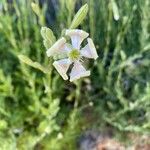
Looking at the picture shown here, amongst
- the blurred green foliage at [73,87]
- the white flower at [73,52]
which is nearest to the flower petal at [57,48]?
the white flower at [73,52]

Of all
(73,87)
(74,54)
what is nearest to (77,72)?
(74,54)

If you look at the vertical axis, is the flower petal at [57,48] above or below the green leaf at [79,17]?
below

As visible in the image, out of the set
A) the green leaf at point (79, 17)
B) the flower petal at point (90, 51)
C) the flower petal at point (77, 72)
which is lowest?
the flower petal at point (77, 72)

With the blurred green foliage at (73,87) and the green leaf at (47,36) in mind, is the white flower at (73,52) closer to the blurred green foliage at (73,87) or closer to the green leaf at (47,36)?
the green leaf at (47,36)

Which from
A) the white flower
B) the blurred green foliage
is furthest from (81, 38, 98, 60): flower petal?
the blurred green foliage

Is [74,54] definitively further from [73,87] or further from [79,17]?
[73,87]
